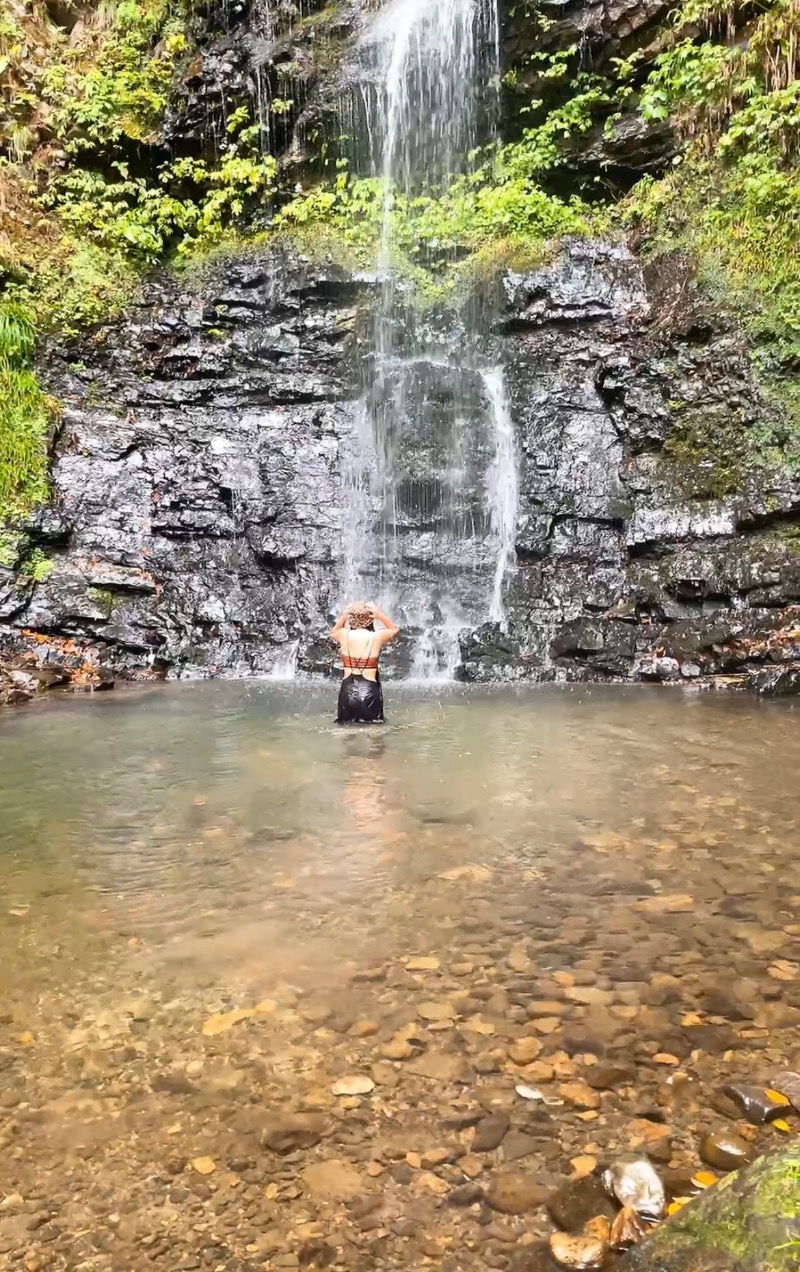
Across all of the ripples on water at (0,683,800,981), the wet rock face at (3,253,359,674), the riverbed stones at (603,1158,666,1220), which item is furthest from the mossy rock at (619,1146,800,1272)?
the wet rock face at (3,253,359,674)

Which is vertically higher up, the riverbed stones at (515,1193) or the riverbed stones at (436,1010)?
the riverbed stones at (436,1010)

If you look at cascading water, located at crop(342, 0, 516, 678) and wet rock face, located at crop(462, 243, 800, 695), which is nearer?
wet rock face, located at crop(462, 243, 800, 695)

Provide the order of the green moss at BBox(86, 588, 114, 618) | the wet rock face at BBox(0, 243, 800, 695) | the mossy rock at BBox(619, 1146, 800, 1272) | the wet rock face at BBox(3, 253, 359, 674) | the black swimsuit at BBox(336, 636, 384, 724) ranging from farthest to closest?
the wet rock face at BBox(3, 253, 359, 674), the green moss at BBox(86, 588, 114, 618), the wet rock face at BBox(0, 243, 800, 695), the black swimsuit at BBox(336, 636, 384, 724), the mossy rock at BBox(619, 1146, 800, 1272)

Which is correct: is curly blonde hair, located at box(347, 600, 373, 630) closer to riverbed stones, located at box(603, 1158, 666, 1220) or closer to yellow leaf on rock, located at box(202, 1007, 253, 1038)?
yellow leaf on rock, located at box(202, 1007, 253, 1038)

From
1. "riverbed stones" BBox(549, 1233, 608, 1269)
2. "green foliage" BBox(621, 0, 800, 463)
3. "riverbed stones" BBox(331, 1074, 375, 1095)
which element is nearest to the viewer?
"riverbed stones" BBox(549, 1233, 608, 1269)

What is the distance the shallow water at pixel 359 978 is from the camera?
6.05ft

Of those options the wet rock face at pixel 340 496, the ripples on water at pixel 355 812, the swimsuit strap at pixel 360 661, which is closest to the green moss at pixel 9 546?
the wet rock face at pixel 340 496

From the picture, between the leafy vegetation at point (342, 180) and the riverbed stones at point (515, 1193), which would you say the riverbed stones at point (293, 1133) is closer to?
the riverbed stones at point (515, 1193)

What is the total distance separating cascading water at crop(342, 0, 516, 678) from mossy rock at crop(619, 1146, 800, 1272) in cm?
979

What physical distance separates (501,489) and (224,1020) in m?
11.0

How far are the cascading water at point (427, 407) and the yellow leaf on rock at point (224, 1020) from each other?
345 inches

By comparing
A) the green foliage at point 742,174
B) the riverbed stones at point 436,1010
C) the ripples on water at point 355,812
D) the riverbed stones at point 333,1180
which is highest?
the green foliage at point 742,174

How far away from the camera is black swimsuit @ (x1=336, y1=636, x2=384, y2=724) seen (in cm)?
753

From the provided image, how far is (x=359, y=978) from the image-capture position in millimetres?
2775
